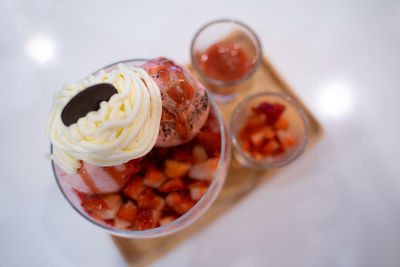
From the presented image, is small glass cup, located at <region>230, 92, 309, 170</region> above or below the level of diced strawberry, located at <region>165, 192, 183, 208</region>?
below

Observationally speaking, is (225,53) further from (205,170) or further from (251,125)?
(205,170)

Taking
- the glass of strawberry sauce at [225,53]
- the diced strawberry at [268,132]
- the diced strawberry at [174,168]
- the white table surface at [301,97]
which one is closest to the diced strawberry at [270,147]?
the diced strawberry at [268,132]

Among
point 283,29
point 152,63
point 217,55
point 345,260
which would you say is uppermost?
point 152,63

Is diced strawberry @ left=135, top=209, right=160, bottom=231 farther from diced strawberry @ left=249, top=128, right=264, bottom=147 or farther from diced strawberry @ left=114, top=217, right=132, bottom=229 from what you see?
diced strawberry @ left=249, top=128, right=264, bottom=147

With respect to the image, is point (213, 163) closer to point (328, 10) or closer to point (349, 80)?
point (349, 80)

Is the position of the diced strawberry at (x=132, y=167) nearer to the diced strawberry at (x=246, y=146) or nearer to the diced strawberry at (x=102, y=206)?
the diced strawberry at (x=102, y=206)

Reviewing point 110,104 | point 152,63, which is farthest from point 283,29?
point 110,104

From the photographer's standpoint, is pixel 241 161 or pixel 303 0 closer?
pixel 241 161

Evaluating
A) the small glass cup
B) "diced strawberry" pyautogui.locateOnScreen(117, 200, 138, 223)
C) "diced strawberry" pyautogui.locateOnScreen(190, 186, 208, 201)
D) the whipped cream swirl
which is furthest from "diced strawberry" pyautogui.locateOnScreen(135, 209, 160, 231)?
the small glass cup
